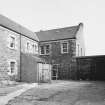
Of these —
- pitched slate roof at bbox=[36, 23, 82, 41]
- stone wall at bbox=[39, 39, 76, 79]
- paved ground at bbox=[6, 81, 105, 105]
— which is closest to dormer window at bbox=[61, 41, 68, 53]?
stone wall at bbox=[39, 39, 76, 79]

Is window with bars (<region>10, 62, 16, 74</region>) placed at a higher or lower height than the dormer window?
lower

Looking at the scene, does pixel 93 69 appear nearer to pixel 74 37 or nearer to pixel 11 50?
pixel 74 37

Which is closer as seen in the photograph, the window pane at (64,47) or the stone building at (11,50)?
the stone building at (11,50)

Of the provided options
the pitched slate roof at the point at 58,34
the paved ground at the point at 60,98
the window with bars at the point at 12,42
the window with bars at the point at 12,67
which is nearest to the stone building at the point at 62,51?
the pitched slate roof at the point at 58,34

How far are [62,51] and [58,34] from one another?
3735 millimetres

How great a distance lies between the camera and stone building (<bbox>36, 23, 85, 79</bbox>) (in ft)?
74.8

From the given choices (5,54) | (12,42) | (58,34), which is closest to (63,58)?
(58,34)

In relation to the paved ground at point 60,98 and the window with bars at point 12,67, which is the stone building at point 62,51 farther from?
the paved ground at point 60,98

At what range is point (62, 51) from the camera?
23.7 metres

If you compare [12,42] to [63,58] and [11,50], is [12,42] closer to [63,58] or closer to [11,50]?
[11,50]

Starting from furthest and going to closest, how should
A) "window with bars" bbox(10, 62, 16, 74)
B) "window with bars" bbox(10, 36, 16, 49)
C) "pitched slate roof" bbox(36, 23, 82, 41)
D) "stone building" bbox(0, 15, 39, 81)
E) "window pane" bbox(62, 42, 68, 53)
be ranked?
"pitched slate roof" bbox(36, 23, 82, 41)
"window pane" bbox(62, 42, 68, 53)
"window with bars" bbox(10, 36, 16, 49)
"window with bars" bbox(10, 62, 16, 74)
"stone building" bbox(0, 15, 39, 81)

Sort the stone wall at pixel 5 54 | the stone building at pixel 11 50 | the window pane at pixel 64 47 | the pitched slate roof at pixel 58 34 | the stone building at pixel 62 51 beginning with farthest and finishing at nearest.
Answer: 1. the pitched slate roof at pixel 58 34
2. the window pane at pixel 64 47
3. the stone building at pixel 62 51
4. the stone building at pixel 11 50
5. the stone wall at pixel 5 54

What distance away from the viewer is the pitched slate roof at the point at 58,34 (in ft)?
78.9

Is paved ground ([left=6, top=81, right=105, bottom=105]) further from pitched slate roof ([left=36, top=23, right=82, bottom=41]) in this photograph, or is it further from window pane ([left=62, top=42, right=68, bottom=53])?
pitched slate roof ([left=36, top=23, right=82, bottom=41])
